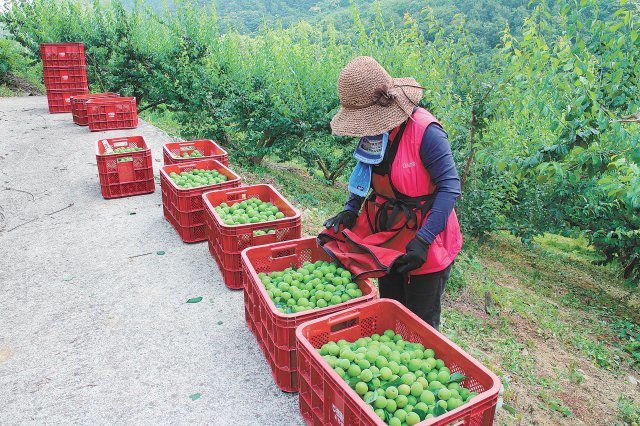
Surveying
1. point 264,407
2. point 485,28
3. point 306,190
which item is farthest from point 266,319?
point 485,28

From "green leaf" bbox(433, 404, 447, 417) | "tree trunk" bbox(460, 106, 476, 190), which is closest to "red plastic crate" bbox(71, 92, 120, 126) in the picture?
"tree trunk" bbox(460, 106, 476, 190)

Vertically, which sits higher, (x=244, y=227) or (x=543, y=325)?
(x=244, y=227)

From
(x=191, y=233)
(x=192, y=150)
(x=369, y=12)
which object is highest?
(x=369, y=12)

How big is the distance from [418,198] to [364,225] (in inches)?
19.0

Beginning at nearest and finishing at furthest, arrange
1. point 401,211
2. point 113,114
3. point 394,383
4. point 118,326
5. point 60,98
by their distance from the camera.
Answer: point 394,383 < point 401,211 < point 118,326 < point 113,114 < point 60,98

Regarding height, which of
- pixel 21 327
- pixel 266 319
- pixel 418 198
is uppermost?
pixel 418 198

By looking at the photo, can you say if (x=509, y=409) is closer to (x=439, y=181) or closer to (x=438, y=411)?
(x=438, y=411)

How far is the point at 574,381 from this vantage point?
529cm

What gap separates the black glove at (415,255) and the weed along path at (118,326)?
1124 millimetres

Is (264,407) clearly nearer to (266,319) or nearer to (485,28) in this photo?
(266,319)

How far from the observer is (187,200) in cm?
518

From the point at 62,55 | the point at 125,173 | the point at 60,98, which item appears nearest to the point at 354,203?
the point at 125,173

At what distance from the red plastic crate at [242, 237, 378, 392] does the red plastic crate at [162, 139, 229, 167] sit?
2.80 meters

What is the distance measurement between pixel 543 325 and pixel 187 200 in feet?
16.5
